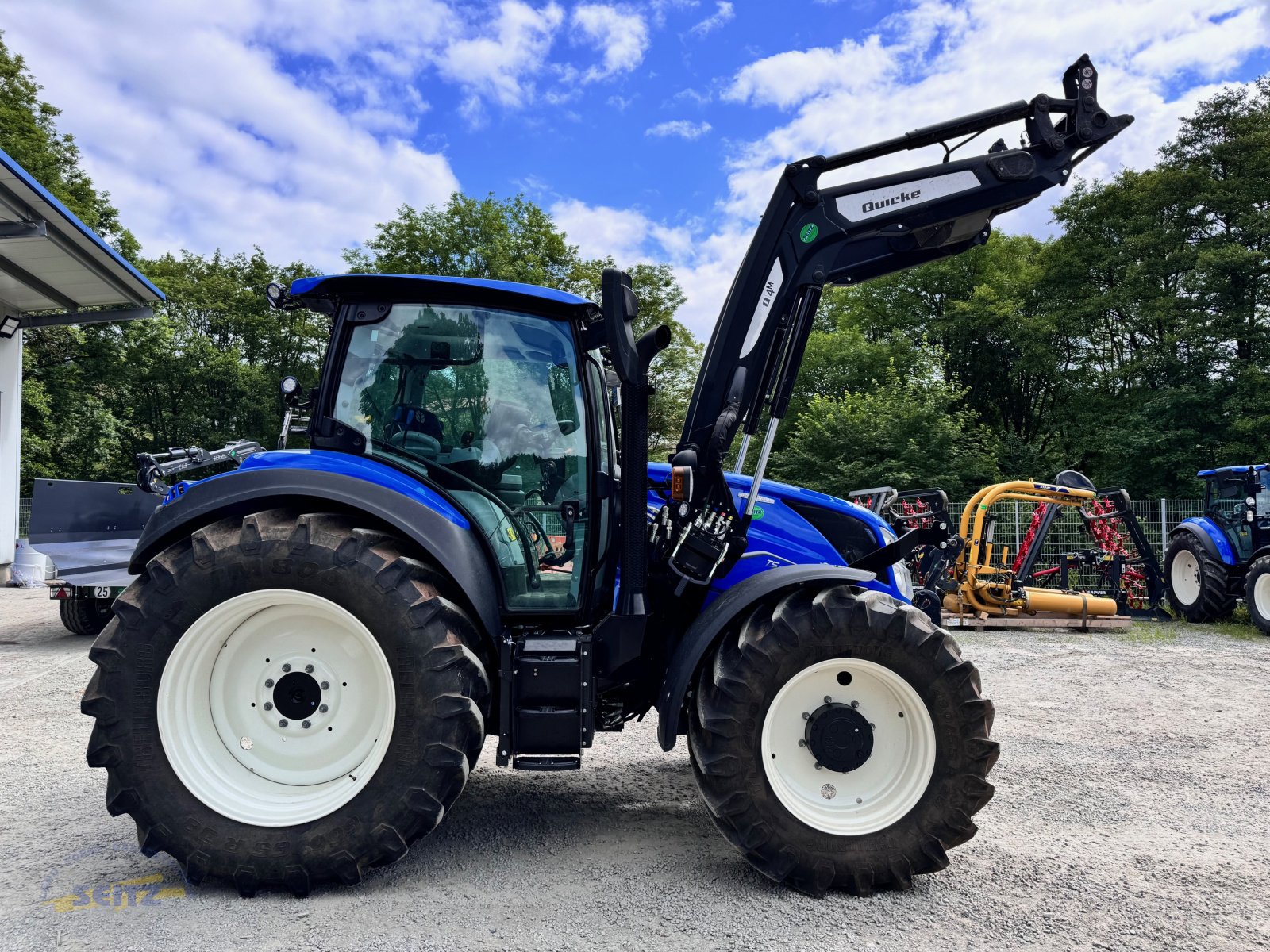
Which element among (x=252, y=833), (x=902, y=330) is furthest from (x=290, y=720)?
(x=902, y=330)

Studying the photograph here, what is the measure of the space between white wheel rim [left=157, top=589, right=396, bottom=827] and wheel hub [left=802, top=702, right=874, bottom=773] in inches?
62.0

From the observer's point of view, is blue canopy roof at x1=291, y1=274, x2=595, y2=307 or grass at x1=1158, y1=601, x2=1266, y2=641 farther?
grass at x1=1158, y1=601, x2=1266, y2=641

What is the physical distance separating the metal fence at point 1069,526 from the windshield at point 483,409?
38.6 feet

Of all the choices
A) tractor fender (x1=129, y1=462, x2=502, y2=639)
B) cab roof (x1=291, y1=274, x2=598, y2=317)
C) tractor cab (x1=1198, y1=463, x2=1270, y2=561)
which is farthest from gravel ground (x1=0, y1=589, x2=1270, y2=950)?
tractor cab (x1=1198, y1=463, x2=1270, y2=561)

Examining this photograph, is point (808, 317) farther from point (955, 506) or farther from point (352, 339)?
point (955, 506)

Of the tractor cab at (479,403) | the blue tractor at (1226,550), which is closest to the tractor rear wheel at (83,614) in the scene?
the tractor cab at (479,403)

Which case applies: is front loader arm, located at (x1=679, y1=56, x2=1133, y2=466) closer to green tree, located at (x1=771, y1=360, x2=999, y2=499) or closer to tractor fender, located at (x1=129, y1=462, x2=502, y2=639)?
tractor fender, located at (x1=129, y1=462, x2=502, y2=639)

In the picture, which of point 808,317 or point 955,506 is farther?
point 955,506

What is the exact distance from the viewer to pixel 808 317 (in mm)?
3467

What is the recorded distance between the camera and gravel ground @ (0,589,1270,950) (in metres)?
2.71

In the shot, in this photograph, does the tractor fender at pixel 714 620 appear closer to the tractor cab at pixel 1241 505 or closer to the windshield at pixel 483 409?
the windshield at pixel 483 409

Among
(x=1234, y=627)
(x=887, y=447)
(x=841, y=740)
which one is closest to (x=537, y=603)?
(x=841, y=740)

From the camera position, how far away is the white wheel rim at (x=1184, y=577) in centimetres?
1229

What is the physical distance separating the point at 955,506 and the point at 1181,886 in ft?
65.3
